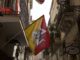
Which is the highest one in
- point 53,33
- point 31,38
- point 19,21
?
point 19,21

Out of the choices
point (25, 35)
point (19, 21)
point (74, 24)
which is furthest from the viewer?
point (74, 24)

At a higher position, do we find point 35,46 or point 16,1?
point 16,1

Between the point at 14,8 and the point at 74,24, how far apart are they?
4.17 m

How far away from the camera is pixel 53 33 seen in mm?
23531

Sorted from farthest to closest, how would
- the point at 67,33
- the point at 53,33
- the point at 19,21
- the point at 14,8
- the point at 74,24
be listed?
1. the point at 53,33
2. the point at 67,33
3. the point at 74,24
4. the point at 14,8
5. the point at 19,21

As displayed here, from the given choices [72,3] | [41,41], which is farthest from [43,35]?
[72,3]

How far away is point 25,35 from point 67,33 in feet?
13.4

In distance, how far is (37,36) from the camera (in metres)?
14.9

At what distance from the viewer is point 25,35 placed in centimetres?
1455

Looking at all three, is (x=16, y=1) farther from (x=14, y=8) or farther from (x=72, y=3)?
(x=72, y=3)

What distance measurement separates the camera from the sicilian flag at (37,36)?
48.0 feet

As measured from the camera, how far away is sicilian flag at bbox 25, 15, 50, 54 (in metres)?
14.6

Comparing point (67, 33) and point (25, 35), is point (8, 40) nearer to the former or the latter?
point (25, 35)

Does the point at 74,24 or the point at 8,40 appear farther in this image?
the point at 74,24
